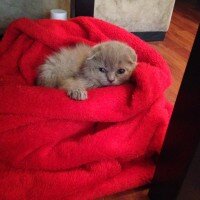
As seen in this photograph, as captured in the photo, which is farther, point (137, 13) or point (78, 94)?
point (137, 13)

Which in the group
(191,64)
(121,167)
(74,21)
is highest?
(191,64)

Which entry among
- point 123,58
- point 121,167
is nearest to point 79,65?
point 123,58

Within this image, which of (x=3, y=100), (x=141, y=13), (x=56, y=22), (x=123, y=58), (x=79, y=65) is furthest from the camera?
(x=141, y=13)

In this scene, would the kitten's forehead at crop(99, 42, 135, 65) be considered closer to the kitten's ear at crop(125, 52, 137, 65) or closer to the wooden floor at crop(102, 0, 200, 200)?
the kitten's ear at crop(125, 52, 137, 65)

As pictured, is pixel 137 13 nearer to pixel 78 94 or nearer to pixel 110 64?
pixel 110 64

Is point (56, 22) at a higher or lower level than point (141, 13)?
higher

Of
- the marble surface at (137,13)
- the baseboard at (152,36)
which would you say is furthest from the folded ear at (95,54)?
the baseboard at (152,36)

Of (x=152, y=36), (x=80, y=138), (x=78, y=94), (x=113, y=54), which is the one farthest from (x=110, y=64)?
(x=152, y=36)

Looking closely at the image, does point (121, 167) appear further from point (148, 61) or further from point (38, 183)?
point (148, 61)
